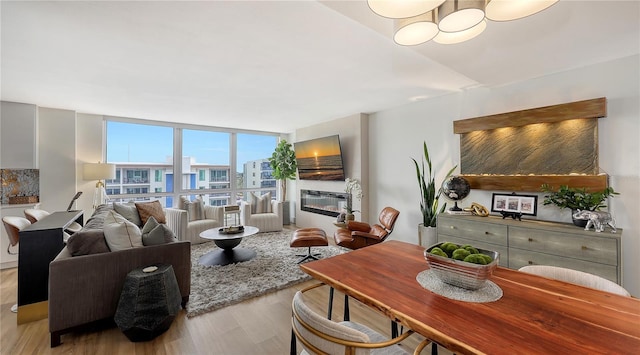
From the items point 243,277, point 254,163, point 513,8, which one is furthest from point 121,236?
point 254,163

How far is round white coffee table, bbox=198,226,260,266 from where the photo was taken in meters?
3.70

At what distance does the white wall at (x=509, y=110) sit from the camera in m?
2.41

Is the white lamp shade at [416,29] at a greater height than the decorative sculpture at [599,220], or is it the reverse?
the white lamp shade at [416,29]

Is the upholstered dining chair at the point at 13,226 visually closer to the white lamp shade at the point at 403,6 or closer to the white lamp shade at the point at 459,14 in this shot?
the white lamp shade at the point at 403,6

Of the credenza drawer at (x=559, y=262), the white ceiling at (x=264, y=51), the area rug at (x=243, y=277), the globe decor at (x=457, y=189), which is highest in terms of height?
the white ceiling at (x=264, y=51)

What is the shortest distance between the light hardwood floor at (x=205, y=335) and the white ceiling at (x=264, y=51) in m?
2.50

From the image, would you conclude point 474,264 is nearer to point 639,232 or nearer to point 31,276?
point 639,232

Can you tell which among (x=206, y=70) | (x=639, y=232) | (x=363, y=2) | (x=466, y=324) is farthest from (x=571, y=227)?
(x=206, y=70)

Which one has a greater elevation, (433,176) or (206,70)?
(206,70)

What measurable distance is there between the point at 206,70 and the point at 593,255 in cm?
419

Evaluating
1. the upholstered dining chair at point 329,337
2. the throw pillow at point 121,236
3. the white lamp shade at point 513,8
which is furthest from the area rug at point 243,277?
the white lamp shade at point 513,8

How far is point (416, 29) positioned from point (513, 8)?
1.51 ft

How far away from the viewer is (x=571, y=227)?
246cm

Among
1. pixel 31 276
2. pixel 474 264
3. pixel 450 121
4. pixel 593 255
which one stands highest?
pixel 450 121
